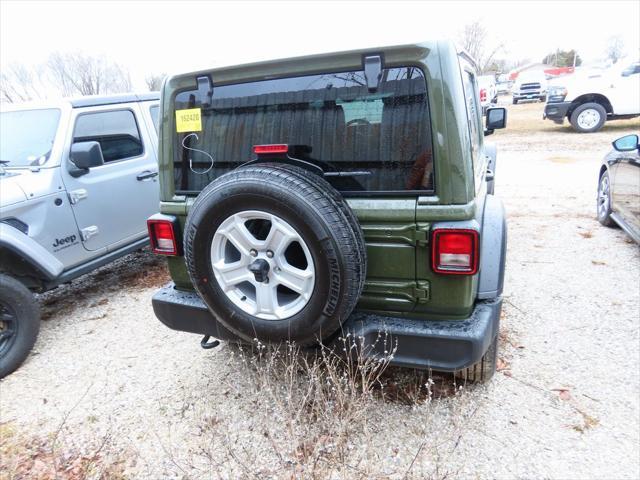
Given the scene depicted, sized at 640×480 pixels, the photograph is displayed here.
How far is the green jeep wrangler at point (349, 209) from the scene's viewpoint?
200cm

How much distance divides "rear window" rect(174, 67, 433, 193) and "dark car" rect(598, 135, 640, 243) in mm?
3438

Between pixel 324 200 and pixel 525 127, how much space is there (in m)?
16.4

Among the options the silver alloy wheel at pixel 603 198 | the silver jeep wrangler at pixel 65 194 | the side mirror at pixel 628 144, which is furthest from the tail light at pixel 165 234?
the silver alloy wheel at pixel 603 198

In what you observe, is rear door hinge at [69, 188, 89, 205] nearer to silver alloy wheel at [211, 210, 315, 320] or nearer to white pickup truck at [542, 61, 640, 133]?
silver alloy wheel at [211, 210, 315, 320]

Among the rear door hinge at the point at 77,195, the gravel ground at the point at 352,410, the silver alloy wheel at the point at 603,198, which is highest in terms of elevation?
the rear door hinge at the point at 77,195

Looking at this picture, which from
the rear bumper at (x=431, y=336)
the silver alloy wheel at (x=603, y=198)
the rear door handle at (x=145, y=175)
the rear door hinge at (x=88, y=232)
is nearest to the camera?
the rear bumper at (x=431, y=336)

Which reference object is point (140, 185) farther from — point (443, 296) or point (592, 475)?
point (592, 475)

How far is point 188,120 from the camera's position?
2.52 m

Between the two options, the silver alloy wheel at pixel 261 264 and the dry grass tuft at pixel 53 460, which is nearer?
the silver alloy wheel at pixel 261 264

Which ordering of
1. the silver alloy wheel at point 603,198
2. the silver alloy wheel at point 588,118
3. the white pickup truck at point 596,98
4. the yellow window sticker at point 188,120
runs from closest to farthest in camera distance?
the yellow window sticker at point 188,120, the silver alloy wheel at point 603,198, the white pickup truck at point 596,98, the silver alloy wheel at point 588,118

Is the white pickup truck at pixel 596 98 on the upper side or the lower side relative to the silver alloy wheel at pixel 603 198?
upper

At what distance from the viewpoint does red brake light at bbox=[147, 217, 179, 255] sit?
262cm

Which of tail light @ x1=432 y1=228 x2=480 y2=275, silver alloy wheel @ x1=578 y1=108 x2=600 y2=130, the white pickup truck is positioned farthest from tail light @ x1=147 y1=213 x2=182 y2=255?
silver alloy wheel @ x1=578 y1=108 x2=600 y2=130

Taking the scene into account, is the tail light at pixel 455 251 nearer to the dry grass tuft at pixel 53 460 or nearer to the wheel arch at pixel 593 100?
the dry grass tuft at pixel 53 460
